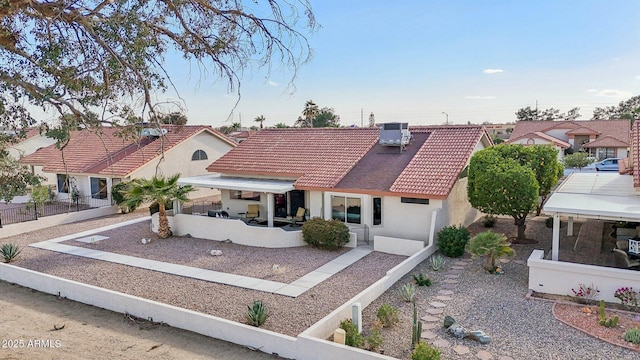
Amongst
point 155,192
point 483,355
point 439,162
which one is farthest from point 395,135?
point 483,355

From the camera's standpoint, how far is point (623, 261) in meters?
17.7

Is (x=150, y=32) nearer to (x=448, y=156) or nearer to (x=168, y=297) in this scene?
(x=168, y=297)

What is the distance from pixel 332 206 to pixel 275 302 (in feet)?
31.5

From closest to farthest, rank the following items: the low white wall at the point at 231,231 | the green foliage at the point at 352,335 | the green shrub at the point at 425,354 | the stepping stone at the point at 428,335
A: 1. the green shrub at the point at 425,354
2. the green foliage at the point at 352,335
3. the stepping stone at the point at 428,335
4. the low white wall at the point at 231,231

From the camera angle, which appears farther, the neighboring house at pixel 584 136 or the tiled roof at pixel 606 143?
the neighboring house at pixel 584 136

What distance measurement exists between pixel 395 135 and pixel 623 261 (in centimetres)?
1384

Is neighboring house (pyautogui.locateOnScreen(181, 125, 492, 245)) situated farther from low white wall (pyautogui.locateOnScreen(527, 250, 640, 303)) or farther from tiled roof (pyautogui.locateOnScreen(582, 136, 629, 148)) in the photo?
tiled roof (pyautogui.locateOnScreen(582, 136, 629, 148))

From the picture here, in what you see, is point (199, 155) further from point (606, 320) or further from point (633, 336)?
point (633, 336)

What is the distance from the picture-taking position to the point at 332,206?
81.0 feet

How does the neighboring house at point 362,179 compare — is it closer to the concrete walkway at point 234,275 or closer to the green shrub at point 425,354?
the concrete walkway at point 234,275

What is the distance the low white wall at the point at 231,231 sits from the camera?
23.2 m

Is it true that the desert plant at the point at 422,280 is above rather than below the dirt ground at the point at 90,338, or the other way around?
above

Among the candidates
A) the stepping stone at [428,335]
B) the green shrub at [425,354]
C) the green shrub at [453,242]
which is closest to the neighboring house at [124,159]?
the green shrub at [453,242]

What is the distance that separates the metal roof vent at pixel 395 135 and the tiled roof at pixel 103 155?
56.8 ft
